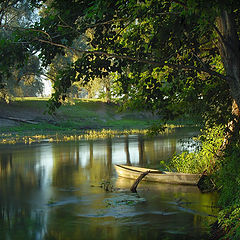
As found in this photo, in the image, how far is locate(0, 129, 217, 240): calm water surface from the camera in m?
12.2

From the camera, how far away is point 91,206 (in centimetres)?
1526

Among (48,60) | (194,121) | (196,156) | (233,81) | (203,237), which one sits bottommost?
(203,237)

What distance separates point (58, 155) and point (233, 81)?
22.3m

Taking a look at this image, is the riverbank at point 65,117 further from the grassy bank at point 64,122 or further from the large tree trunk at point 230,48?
the large tree trunk at point 230,48

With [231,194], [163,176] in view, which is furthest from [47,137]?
[231,194]

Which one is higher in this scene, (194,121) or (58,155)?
(194,121)

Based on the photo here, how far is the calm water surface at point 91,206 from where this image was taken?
12250 mm

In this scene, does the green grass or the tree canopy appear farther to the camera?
the green grass

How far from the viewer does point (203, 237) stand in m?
11.4

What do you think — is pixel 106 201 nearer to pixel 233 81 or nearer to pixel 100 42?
pixel 100 42

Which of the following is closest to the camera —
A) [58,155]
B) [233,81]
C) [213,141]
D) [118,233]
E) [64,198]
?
[233,81]

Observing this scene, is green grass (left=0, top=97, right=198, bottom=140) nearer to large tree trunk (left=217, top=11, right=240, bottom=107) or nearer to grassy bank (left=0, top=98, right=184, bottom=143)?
grassy bank (left=0, top=98, right=184, bottom=143)

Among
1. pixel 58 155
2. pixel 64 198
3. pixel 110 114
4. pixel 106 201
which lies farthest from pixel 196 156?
pixel 110 114

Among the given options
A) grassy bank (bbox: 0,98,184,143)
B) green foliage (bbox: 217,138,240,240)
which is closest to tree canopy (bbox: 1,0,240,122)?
green foliage (bbox: 217,138,240,240)
